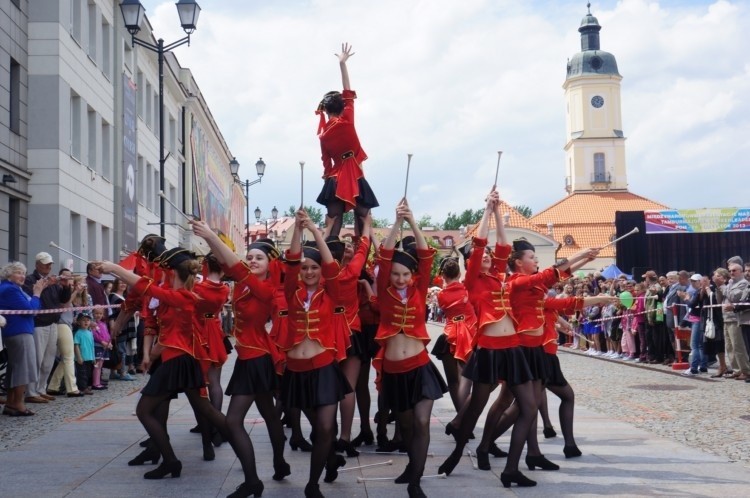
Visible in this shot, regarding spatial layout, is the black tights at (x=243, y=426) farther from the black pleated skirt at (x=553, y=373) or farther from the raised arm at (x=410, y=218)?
the black pleated skirt at (x=553, y=373)

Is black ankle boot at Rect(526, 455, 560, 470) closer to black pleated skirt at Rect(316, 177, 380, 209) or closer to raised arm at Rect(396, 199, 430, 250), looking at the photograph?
raised arm at Rect(396, 199, 430, 250)

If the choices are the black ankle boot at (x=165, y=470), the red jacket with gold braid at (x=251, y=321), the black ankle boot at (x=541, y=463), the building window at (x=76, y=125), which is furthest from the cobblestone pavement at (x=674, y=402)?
the building window at (x=76, y=125)

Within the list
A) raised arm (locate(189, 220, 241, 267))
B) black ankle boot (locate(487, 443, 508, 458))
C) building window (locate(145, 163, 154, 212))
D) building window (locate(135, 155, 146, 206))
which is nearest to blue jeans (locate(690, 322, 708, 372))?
black ankle boot (locate(487, 443, 508, 458))

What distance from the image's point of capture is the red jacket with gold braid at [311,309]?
8000 millimetres

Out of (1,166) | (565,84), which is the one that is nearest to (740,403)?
(1,166)

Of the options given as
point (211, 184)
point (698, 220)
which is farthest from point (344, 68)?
point (211, 184)

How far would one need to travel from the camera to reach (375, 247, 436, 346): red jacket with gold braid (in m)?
8.29

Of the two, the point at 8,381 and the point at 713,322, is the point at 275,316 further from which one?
the point at 713,322

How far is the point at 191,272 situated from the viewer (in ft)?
29.9

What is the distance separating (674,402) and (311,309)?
28.3ft

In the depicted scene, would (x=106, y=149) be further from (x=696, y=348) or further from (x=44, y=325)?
(x=696, y=348)

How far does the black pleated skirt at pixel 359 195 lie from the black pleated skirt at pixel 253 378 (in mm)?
2289

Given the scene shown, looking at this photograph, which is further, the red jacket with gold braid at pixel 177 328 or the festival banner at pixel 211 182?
the festival banner at pixel 211 182

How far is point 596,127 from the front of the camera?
344 feet
